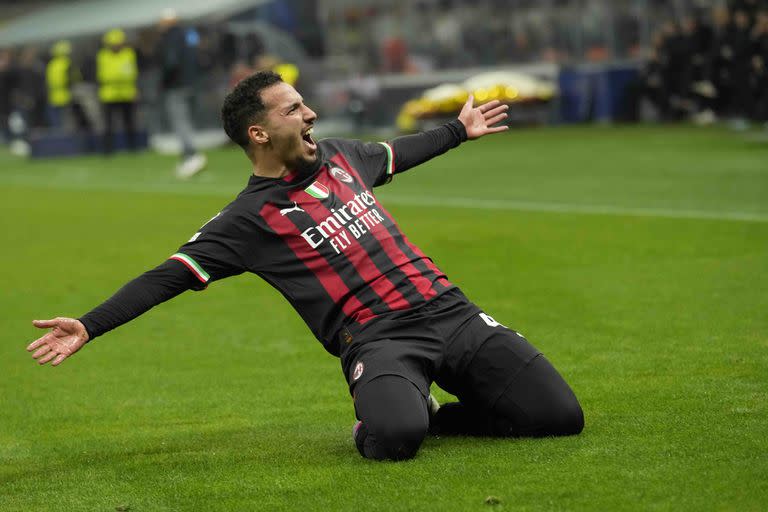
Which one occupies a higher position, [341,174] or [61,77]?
[341,174]

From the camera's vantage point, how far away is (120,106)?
28.7 meters

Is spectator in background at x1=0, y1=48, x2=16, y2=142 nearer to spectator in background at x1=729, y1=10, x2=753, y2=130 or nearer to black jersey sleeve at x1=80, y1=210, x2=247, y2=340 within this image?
spectator in background at x1=729, y1=10, x2=753, y2=130

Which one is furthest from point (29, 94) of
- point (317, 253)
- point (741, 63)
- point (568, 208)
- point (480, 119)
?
point (317, 253)

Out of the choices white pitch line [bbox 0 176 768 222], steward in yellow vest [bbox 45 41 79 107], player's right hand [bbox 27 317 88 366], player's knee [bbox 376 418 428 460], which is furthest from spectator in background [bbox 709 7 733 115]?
player's right hand [bbox 27 317 88 366]

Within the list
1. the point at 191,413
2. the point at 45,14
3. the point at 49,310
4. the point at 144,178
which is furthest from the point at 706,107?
the point at 45,14

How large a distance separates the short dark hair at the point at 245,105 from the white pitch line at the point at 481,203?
722cm

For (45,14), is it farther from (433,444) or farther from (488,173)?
(433,444)

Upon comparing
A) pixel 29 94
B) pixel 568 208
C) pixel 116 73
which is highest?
pixel 568 208

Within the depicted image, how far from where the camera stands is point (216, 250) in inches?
225

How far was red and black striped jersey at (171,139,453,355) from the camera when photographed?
5.73 meters

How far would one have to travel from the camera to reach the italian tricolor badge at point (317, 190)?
5844 mm

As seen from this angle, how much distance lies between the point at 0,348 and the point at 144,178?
43.5 feet

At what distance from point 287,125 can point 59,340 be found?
1.25 meters

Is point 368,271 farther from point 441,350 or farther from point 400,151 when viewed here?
point 400,151
